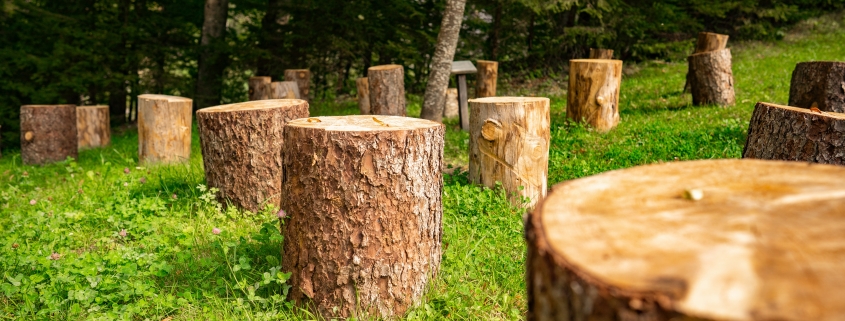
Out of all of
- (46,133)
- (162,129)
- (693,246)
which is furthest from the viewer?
(46,133)

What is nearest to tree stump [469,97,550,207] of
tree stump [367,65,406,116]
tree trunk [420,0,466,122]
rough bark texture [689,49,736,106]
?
tree stump [367,65,406,116]

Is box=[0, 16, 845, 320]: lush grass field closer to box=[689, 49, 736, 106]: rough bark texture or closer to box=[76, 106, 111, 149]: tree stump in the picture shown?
box=[689, 49, 736, 106]: rough bark texture

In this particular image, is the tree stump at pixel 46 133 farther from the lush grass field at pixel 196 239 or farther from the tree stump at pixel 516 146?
the tree stump at pixel 516 146

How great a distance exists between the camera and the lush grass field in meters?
3.62

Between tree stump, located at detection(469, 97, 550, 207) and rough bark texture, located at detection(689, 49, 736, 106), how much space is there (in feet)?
16.4

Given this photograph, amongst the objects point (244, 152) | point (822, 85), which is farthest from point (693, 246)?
point (822, 85)

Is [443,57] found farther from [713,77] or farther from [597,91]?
[713,77]

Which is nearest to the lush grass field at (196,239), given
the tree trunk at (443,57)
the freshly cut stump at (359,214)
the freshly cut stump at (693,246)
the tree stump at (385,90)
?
the freshly cut stump at (359,214)

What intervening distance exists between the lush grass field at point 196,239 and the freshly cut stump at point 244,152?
18 centimetres

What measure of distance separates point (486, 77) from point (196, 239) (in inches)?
278

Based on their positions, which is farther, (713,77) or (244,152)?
(713,77)

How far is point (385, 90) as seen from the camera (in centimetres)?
923

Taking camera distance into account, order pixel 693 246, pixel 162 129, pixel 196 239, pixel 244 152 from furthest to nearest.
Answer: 1. pixel 162 129
2. pixel 244 152
3. pixel 196 239
4. pixel 693 246

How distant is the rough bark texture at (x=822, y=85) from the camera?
256 inches
